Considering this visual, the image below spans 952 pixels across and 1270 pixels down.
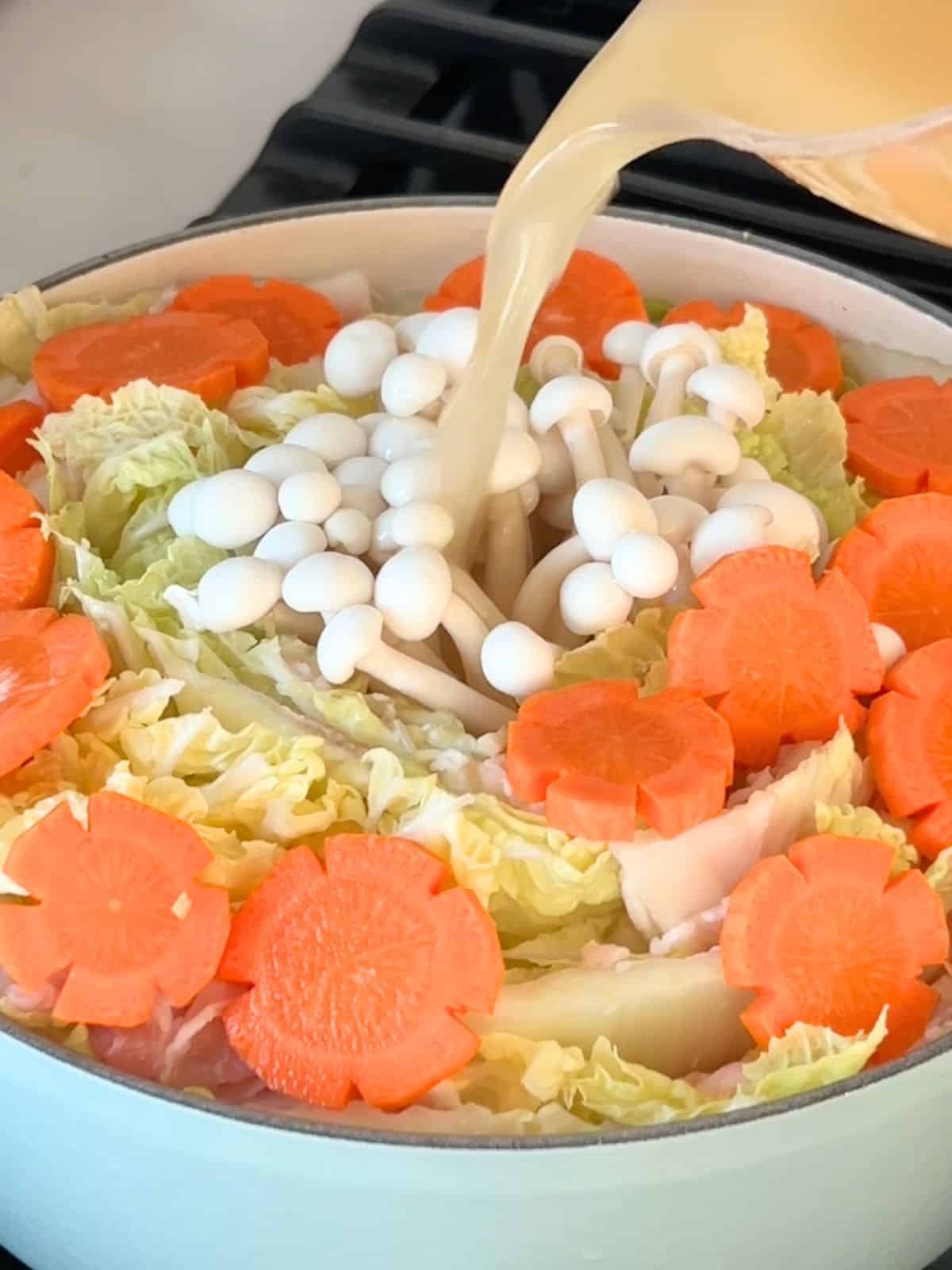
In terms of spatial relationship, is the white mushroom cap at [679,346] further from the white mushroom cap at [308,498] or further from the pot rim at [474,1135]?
the pot rim at [474,1135]

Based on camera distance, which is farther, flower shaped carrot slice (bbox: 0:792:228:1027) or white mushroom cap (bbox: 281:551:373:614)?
white mushroom cap (bbox: 281:551:373:614)

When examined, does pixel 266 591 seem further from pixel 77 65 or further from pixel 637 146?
pixel 77 65

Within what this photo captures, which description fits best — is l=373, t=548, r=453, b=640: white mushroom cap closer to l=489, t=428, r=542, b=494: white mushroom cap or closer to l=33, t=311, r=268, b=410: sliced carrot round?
l=489, t=428, r=542, b=494: white mushroom cap

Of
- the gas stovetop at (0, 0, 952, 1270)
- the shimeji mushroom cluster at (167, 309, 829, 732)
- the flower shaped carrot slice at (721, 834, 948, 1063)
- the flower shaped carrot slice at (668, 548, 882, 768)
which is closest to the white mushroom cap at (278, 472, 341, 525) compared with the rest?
the shimeji mushroom cluster at (167, 309, 829, 732)

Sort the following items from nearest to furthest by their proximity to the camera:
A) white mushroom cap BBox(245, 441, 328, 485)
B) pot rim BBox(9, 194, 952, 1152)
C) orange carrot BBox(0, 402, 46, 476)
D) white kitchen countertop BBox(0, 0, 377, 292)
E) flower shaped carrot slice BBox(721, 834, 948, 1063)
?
pot rim BBox(9, 194, 952, 1152)
flower shaped carrot slice BBox(721, 834, 948, 1063)
white mushroom cap BBox(245, 441, 328, 485)
orange carrot BBox(0, 402, 46, 476)
white kitchen countertop BBox(0, 0, 377, 292)

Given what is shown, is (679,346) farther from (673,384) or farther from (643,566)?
(643,566)

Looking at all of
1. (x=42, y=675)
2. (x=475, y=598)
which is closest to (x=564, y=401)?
(x=475, y=598)

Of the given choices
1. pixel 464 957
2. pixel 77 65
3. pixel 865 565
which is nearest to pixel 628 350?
pixel 865 565
